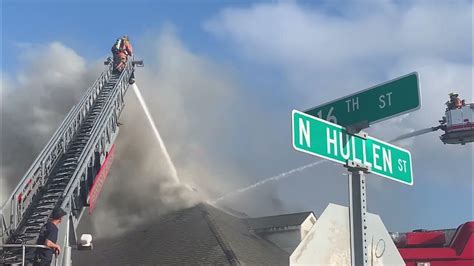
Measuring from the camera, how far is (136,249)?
17859 millimetres

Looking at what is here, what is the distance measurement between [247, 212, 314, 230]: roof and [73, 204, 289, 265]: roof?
0.71 m

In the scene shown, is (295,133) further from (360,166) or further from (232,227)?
(232,227)

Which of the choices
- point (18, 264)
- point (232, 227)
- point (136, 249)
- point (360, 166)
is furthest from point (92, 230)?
point (360, 166)

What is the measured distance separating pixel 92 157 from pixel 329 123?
10.3m

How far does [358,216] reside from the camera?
4074 millimetres

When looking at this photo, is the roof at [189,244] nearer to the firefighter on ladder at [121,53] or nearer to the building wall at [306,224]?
the building wall at [306,224]

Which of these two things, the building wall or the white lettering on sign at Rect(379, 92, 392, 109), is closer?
the white lettering on sign at Rect(379, 92, 392, 109)

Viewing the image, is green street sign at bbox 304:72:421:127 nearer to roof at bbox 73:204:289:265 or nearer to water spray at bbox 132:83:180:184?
roof at bbox 73:204:289:265

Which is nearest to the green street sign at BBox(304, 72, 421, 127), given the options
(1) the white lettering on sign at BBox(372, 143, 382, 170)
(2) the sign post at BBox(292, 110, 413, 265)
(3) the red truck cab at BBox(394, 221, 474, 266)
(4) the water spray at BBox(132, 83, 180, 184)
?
(2) the sign post at BBox(292, 110, 413, 265)

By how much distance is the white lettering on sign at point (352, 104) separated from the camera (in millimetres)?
4434

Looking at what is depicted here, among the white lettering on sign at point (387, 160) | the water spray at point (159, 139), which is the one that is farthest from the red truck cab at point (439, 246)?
the water spray at point (159, 139)

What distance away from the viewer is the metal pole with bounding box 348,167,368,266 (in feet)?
12.9

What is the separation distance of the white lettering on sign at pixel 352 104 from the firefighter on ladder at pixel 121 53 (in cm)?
1555

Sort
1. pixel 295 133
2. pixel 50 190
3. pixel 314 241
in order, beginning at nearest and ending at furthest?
pixel 314 241 < pixel 295 133 < pixel 50 190
